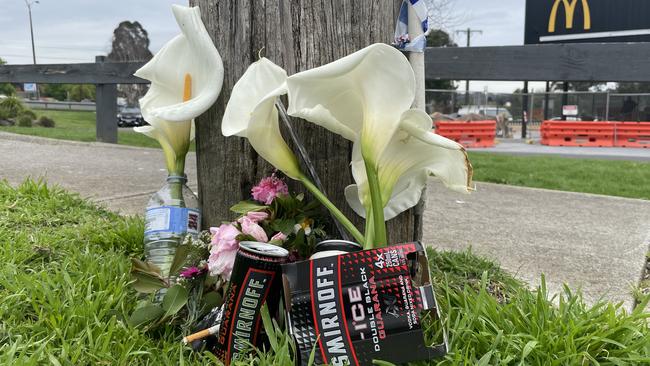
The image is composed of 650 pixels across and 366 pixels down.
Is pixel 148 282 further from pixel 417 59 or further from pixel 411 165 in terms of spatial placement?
pixel 417 59

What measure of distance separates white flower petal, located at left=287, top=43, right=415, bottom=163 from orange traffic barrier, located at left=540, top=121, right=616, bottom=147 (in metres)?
15.8

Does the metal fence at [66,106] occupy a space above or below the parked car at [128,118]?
above

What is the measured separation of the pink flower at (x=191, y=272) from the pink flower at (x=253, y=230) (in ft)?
0.67

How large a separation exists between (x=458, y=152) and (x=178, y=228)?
99 centimetres

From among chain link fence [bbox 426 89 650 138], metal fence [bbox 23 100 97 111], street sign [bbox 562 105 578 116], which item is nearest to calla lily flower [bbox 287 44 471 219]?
chain link fence [bbox 426 89 650 138]

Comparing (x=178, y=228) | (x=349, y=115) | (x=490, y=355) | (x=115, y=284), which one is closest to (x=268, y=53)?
(x=349, y=115)

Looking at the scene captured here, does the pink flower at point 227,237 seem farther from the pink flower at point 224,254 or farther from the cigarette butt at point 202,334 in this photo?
the cigarette butt at point 202,334

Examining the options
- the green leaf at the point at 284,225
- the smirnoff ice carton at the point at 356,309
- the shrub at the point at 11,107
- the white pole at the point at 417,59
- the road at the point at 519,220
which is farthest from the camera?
the shrub at the point at 11,107

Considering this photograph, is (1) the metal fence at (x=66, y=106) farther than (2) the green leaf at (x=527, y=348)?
Yes

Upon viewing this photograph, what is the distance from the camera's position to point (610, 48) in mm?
3182

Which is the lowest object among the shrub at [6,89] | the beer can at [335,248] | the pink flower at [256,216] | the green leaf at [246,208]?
the beer can at [335,248]

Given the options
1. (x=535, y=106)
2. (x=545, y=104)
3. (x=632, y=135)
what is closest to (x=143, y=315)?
(x=632, y=135)

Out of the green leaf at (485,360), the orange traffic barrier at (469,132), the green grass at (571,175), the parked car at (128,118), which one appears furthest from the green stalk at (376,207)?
the parked car at (128,118)

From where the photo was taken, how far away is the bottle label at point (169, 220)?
186 centimetres
